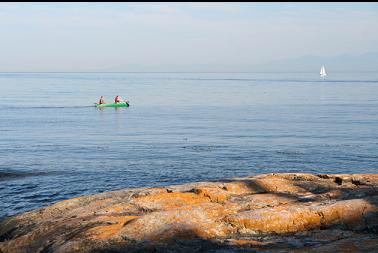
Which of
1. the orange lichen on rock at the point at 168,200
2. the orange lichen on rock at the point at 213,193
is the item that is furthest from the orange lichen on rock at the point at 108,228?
the orange lichen on rock at the point at 213,193

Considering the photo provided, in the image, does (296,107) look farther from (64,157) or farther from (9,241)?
(9,241)

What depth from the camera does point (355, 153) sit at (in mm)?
36344

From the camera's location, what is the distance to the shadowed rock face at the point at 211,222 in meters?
9.66

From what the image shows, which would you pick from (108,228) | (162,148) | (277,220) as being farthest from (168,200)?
(162,148)

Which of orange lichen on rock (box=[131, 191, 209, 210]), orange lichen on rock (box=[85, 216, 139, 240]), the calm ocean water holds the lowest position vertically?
the calm ocean water

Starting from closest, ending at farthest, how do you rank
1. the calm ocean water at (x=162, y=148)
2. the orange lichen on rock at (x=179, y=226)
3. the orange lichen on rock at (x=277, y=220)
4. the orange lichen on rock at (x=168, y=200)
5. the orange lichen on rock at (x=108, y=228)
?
1. the orange lichen on rock at (x=179, y=226)
2. the orange lichen on rock at (x=108, y=228)
3. the orange lichen on rock at (x=277, y=220)
4. the orange lichen on rock at (x=168, y=200)
5. the calm ocean water at (x=162, y=148)

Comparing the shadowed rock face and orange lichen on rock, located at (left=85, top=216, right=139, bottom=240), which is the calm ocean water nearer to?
the shadowed rock face

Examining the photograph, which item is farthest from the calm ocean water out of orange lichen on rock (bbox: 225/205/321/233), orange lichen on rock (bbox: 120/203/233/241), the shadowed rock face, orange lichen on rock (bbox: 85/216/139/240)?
orange lichen on rock (bbox: 225/205/321/233)

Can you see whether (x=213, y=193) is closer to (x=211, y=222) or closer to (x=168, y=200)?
(x=168, y=200)

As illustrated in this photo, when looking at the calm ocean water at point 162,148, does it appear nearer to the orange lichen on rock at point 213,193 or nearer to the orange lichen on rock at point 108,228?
the orange lichen on rock at point 213,193

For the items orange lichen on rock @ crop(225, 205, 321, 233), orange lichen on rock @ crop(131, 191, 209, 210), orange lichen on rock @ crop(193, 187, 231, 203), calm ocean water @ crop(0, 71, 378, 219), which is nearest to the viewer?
orange lichen on rock @ crop(225, 205, 321, 233)

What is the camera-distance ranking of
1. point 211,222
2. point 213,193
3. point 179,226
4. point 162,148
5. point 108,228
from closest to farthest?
point 179,226 < point 108,228 < point 211,222 < point 213,193 < point 162,148

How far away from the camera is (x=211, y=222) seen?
10617mm

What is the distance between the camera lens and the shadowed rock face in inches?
380
